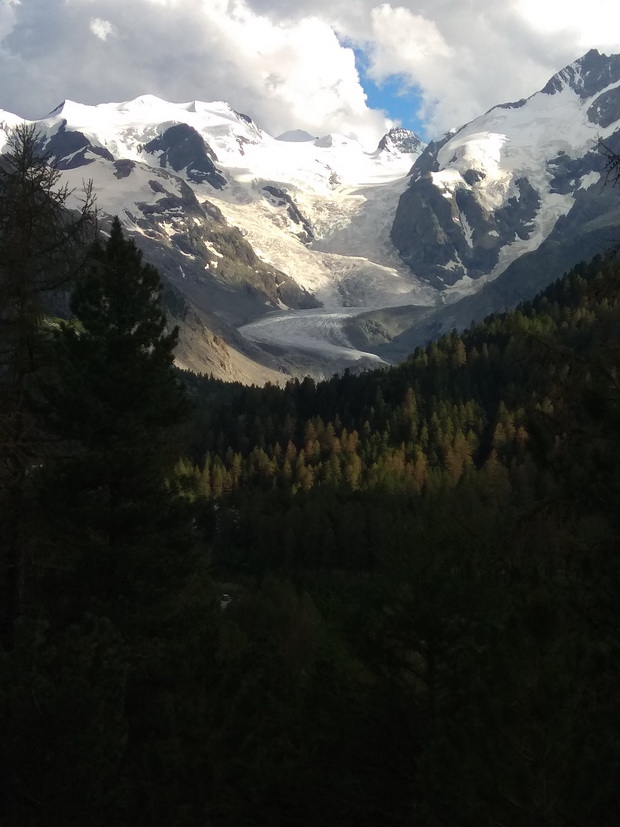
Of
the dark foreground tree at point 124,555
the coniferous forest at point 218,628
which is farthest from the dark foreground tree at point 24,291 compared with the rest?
the dark foreground tree at point 124,555

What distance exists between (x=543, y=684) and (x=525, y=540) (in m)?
2.25

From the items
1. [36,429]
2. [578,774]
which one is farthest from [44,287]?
[578,774]

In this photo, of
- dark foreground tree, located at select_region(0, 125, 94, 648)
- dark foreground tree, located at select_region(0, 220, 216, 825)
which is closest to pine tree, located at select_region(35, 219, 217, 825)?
dark foreground tree, located at select_region(0, 220, 216, 825)

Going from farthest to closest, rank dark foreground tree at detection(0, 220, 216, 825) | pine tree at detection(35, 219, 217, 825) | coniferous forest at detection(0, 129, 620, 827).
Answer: pine tree at detection(35, 219, 217, 825)
dark foreground tree at detection(0, 220, 216, 825)
coniferous forest at detection(0, 129, 620, 827)

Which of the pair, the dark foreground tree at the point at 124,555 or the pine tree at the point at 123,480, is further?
the pine tree at the point at 123,480

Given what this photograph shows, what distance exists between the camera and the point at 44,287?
17.9 metres

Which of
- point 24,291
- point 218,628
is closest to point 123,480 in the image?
point 218,628

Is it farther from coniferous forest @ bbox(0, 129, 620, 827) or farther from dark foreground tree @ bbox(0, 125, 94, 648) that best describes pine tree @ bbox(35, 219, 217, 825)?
dark foreground tree @ bbox(0, 125, 94, 648)

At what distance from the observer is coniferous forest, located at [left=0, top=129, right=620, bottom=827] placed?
12.2 m

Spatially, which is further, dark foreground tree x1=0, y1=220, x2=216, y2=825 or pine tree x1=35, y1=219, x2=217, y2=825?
pine tree x1=35, y1=219, x2=217, y2=825

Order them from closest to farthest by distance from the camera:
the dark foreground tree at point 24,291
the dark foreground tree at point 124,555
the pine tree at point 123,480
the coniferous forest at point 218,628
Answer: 1. the coniferous forest at point 218,628
2. the dark foreground tree at point 124,555
3. the dark foreground tree at point 24,291
4. the pine tree at point 123,480

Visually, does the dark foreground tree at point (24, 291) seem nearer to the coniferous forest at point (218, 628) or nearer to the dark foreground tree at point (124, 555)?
the coniferous forest at point (218, 628)

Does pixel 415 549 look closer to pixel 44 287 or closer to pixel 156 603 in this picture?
pixel 156 603

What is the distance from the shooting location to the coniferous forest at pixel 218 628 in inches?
481
